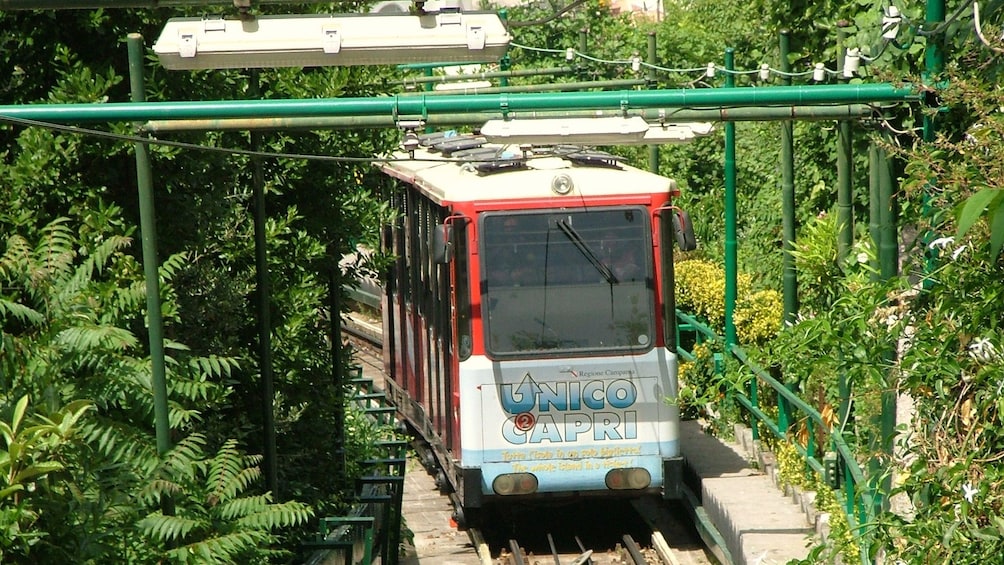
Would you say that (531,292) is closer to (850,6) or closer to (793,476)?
(793,476)

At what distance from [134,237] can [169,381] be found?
4.32ft

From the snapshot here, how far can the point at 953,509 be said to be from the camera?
20.0ft

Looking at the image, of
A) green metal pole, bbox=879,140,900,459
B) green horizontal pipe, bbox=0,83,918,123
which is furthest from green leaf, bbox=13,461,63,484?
green metal pole, bbox=879,140,900,459

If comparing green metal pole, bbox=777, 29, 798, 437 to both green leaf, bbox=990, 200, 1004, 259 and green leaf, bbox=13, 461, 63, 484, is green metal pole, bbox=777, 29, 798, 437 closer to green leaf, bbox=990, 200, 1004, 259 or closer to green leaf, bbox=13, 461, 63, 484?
green leaf, bbox=13, 461, 63, 484

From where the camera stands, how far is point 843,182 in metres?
12.6

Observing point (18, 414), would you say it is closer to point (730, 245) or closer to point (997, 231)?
point (997, 231)

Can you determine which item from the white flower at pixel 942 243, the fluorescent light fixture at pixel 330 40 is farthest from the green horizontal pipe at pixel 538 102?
the white flower at pixel 942 243

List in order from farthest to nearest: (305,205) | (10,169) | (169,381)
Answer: (305,205), (10,169), (169,381)

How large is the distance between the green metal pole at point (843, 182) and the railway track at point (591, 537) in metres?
2.95

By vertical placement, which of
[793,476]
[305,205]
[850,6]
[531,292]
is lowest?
[793,476]

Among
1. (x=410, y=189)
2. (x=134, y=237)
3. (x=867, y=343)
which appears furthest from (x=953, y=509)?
(x=410, y=189)

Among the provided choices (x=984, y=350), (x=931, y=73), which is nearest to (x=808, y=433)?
(x=931, y=73)

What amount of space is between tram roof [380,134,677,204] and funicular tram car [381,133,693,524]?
18 millimetres

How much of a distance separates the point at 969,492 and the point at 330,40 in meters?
3.46
